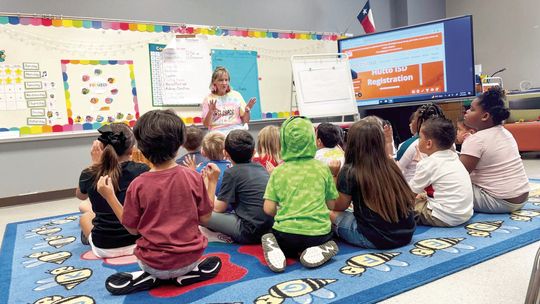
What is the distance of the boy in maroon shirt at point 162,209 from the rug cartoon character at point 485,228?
58.3 inches

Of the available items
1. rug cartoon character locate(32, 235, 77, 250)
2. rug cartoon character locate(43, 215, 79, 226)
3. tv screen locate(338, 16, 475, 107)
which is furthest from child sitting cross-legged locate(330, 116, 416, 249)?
tv screen locate(338, 16, 475, 107)

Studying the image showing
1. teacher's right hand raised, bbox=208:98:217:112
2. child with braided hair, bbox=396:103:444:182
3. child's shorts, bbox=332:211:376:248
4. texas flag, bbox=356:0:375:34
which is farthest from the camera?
texas flag, bbox=356:0:375:34

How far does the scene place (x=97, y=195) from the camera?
78.4 inches

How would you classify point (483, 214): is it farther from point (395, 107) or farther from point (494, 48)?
point (494, 48)

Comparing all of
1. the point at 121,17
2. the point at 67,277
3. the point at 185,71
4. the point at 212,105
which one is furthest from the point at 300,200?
the point at 121,17

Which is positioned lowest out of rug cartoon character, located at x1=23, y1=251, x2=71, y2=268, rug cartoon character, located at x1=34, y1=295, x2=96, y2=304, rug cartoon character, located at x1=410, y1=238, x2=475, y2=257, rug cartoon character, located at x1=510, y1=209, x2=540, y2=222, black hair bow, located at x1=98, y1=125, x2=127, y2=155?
rug cartoon character, located at x1=510, y1=209, x2=540, y2=222

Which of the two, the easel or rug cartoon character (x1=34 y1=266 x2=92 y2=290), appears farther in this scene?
the easel

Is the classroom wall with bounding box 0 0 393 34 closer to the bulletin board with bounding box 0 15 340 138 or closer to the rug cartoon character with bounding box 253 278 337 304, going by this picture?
the bulletin board with bounding box 0 15 340 138

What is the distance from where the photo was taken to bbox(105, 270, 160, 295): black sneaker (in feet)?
5.35

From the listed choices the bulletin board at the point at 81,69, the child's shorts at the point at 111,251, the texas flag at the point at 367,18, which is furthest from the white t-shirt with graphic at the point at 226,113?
the texas flag at the point at 367,18

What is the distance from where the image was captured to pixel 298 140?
6.13 feet

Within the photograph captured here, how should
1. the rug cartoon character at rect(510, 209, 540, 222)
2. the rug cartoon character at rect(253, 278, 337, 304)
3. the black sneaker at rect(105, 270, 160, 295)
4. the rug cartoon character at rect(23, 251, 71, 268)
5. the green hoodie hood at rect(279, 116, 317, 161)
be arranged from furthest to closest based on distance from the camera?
the rug cartoon character at rect(510, 209, 540, 222)
the rug cartoon character at rect(23, 251, 71, 268)
the green hoodie hood at rect(279, 116, 317, 161)
the black sneaker at rect(105, 270, 160, 295)
the rug cartoon character at rect(253, 278, 337, 304)

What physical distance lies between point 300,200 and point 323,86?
9.67ft

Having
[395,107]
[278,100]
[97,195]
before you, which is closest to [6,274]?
[97,195]
